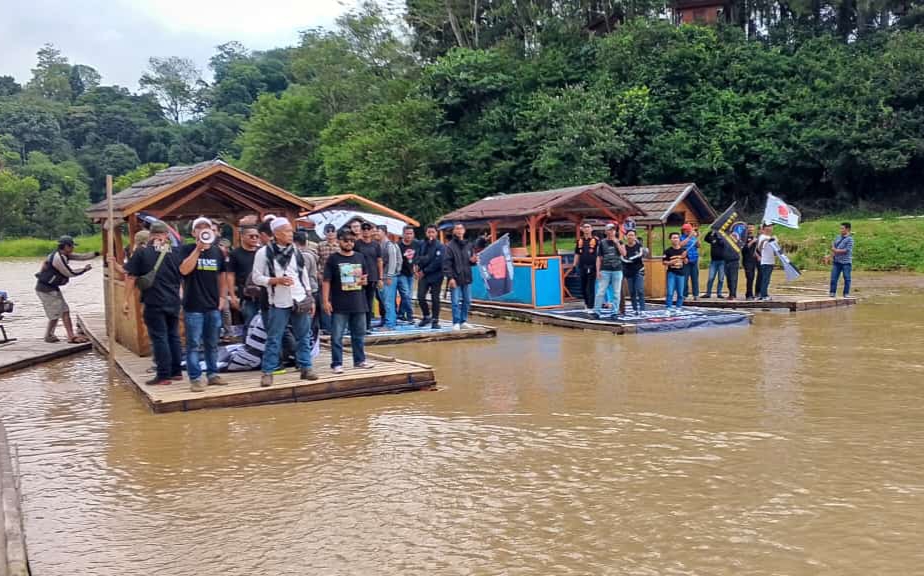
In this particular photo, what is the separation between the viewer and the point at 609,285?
1502 centimetres

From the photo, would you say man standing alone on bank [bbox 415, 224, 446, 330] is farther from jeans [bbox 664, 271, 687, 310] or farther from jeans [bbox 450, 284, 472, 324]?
jeans [bbox 664, 271, 687, 310]

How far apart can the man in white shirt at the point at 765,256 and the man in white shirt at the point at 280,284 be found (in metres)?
11.6

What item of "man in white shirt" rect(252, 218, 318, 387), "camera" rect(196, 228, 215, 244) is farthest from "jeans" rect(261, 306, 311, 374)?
"camera" rect(196, 228, 215, 244)

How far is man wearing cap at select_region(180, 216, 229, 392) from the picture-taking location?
8273mm

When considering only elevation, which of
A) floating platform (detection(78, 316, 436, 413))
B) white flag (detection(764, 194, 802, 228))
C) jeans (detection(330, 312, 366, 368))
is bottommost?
floating platform (detection(78, 316, 436, 413))

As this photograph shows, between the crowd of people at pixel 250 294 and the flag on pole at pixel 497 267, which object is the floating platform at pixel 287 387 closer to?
the crowd of people at pixel 250 294

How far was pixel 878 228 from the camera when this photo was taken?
30.3 m

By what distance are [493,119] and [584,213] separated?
26.4 metres

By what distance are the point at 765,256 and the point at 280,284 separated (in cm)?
1207

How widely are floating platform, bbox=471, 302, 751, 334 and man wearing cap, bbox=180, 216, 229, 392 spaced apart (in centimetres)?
734

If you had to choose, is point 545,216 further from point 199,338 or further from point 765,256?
point 199,338

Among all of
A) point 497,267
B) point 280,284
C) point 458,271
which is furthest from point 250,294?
point 497,267

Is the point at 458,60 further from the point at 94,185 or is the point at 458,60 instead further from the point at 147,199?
the point at 94,185

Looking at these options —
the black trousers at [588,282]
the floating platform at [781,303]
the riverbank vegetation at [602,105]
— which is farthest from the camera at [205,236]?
the riverbank vegetation at [602,105]
